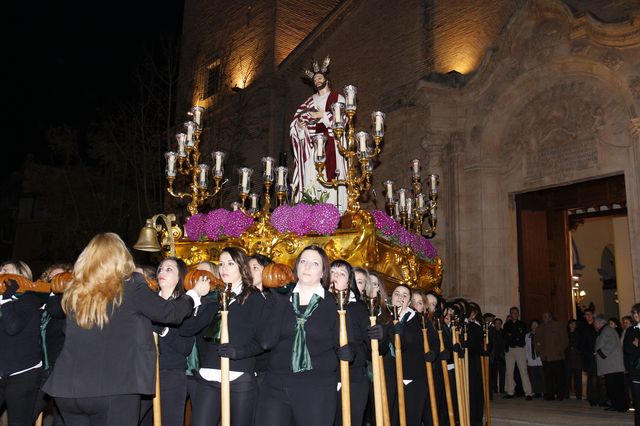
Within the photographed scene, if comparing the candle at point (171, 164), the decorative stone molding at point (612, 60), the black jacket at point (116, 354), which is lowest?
the black jacket at point (116, 354)

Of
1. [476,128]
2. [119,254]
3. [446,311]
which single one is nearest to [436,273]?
[446,311]

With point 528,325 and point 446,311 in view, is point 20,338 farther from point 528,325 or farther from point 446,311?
point 528,325

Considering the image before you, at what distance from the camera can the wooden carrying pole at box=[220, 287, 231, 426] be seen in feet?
14.6

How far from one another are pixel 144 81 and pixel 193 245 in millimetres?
13332

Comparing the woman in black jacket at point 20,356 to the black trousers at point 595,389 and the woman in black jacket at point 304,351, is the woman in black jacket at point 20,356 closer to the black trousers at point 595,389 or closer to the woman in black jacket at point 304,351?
the woman in black jacket at point 304,351

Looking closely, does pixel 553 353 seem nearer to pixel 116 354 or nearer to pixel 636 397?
pixel 636 397

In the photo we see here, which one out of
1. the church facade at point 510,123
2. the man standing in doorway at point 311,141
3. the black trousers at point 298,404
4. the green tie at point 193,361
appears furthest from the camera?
the church facade at point 510,123

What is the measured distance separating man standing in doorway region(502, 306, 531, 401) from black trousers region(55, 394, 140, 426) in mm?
11190

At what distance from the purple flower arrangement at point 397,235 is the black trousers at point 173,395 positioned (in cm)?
380

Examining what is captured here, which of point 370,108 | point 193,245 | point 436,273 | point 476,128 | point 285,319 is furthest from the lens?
point 370,108

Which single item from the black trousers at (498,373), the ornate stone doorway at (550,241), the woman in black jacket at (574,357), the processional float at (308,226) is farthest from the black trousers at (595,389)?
the processional float at (308,226)

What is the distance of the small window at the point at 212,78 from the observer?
26219 millimetres

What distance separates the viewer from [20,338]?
214 inches

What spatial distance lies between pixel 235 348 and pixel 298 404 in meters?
0.64
